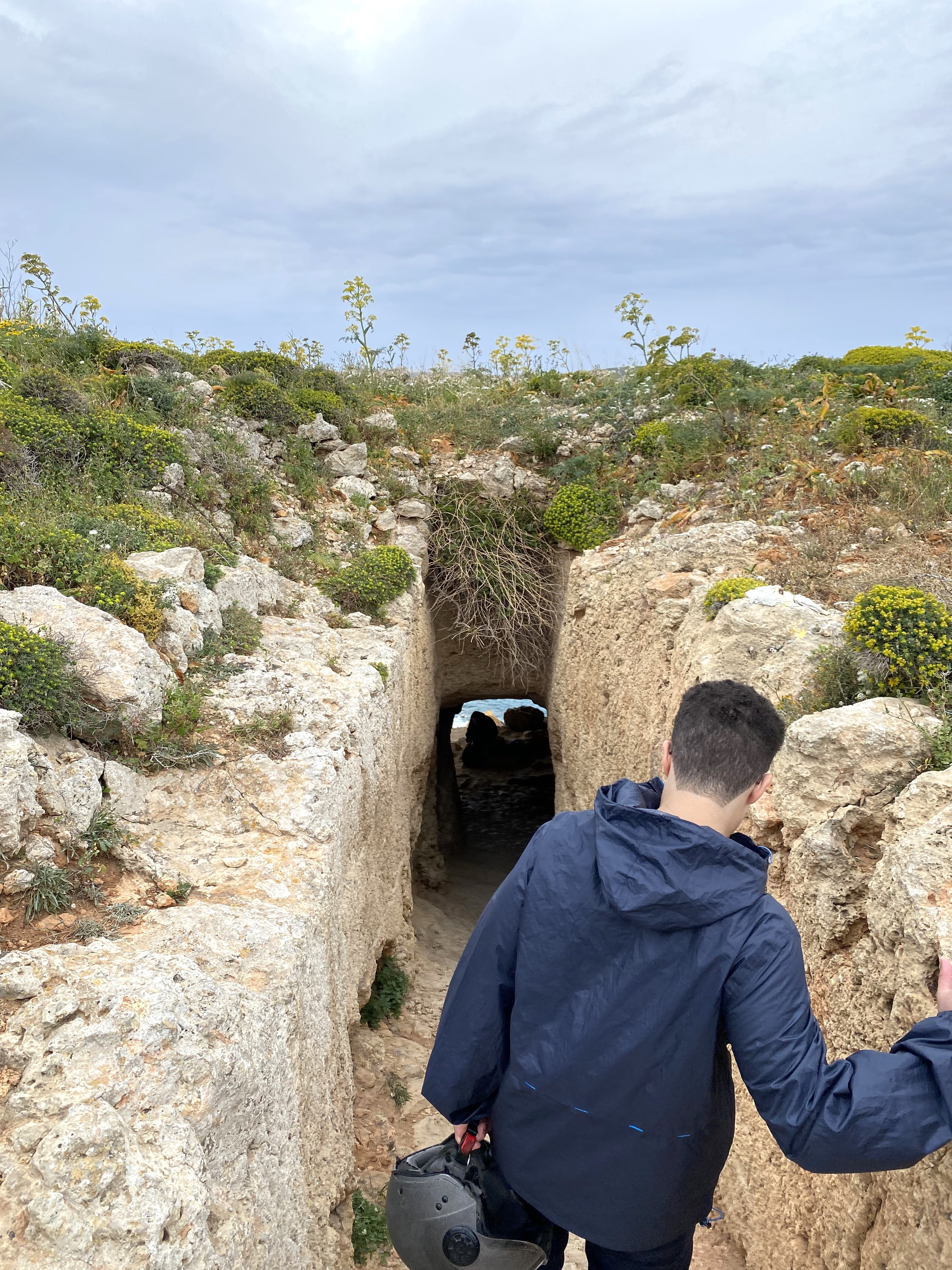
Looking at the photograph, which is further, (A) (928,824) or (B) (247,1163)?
(A) (928,824)

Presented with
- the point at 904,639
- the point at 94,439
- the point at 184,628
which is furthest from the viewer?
the point at 94,439

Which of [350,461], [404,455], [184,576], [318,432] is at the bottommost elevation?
[184,576]

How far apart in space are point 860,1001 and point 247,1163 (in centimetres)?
256

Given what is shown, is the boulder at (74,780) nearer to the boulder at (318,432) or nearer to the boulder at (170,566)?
the boulder at (170,566)

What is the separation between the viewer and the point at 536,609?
11.0 meters

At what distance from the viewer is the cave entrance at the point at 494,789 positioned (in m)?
14.1

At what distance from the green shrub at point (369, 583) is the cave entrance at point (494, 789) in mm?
4760

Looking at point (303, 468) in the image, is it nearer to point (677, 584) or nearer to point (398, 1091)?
point (677, 584)

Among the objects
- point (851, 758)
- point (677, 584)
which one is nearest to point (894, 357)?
point (677, 584)

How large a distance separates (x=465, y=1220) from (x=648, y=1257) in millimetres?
582

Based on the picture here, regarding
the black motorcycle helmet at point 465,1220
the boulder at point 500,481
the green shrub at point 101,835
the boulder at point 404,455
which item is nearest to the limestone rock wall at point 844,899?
the black motorcycle helmet at point 465,1220

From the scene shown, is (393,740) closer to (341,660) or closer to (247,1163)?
(341,660)

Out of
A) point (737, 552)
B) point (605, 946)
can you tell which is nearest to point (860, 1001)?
point (605, 946)

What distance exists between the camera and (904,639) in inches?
177
